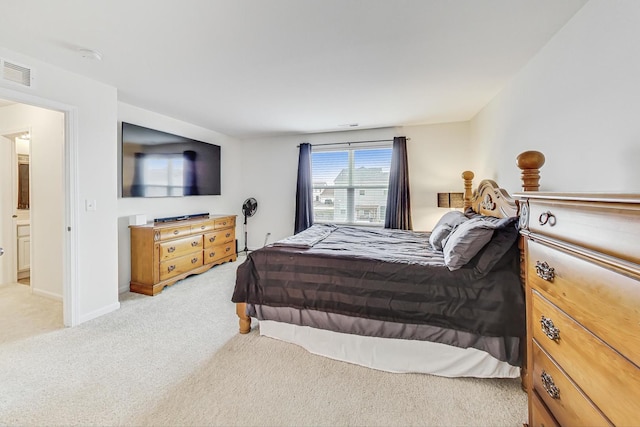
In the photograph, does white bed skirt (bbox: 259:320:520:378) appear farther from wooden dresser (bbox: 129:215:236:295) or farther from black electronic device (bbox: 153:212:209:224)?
black electronic device (bbox: 153:212:209:224)

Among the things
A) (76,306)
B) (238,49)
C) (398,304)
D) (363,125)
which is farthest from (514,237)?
(76,306)

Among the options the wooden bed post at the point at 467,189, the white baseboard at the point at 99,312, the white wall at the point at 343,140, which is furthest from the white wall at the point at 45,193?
the wooden bed post at the point at 467,189

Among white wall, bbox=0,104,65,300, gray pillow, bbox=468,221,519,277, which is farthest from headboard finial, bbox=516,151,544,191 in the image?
white wall, bbox=0,104,65,300

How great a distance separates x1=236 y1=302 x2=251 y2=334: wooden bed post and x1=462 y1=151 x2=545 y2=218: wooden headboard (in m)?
2.24

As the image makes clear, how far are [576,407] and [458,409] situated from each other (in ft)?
2.73

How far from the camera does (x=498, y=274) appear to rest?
170 centimetres

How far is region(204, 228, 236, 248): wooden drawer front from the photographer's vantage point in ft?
13.4

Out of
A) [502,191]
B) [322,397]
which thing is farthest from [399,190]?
[322,397]

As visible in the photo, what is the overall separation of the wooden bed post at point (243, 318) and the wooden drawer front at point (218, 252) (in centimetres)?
206

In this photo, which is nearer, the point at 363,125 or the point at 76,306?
the point at 76,306

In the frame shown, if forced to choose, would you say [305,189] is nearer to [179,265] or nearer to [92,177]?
[179,265]

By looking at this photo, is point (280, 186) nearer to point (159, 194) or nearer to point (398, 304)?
point (159, 194)

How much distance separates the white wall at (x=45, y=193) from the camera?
9.97 feet

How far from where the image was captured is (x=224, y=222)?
176 inches
